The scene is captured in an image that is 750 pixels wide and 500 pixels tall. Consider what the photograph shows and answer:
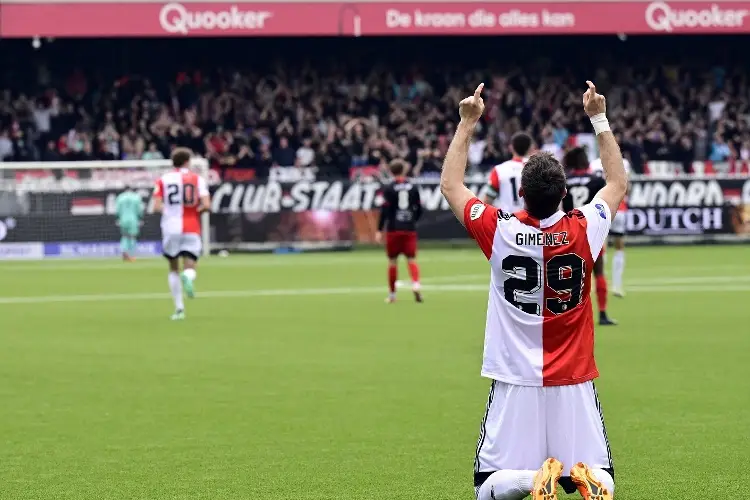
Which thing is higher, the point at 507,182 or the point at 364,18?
the point at 364,18

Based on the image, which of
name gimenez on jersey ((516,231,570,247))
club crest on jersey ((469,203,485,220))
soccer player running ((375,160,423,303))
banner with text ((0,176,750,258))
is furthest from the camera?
banner with text ((0,176,750,258))

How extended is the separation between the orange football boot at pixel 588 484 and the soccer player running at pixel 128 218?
2886cm

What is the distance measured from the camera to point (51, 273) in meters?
30.1

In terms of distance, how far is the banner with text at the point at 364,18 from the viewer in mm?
40469

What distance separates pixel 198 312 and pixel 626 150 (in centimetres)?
2287

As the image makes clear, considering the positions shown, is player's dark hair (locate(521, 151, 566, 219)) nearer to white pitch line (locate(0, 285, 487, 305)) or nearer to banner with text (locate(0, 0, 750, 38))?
white pitch line (locate(0, 285, 487, 305))

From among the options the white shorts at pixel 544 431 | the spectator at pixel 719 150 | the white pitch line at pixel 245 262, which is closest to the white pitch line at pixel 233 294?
the white pitch line at pixel 245 262

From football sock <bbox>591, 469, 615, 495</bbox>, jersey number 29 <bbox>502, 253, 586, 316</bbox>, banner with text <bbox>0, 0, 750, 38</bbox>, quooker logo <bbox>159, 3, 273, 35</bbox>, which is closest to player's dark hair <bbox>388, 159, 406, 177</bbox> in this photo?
jersey number 29 <bbox>502, 253, 586, 316</bbox>

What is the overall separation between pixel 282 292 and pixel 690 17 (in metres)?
22.0

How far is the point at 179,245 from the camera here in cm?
2000

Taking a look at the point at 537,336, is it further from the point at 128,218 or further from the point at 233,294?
the point at 128,218

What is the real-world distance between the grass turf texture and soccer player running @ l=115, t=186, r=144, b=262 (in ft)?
32.2

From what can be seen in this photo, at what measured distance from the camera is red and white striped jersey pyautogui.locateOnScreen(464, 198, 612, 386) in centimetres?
617

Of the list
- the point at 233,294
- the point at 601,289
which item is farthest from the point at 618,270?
the point at 233,294
